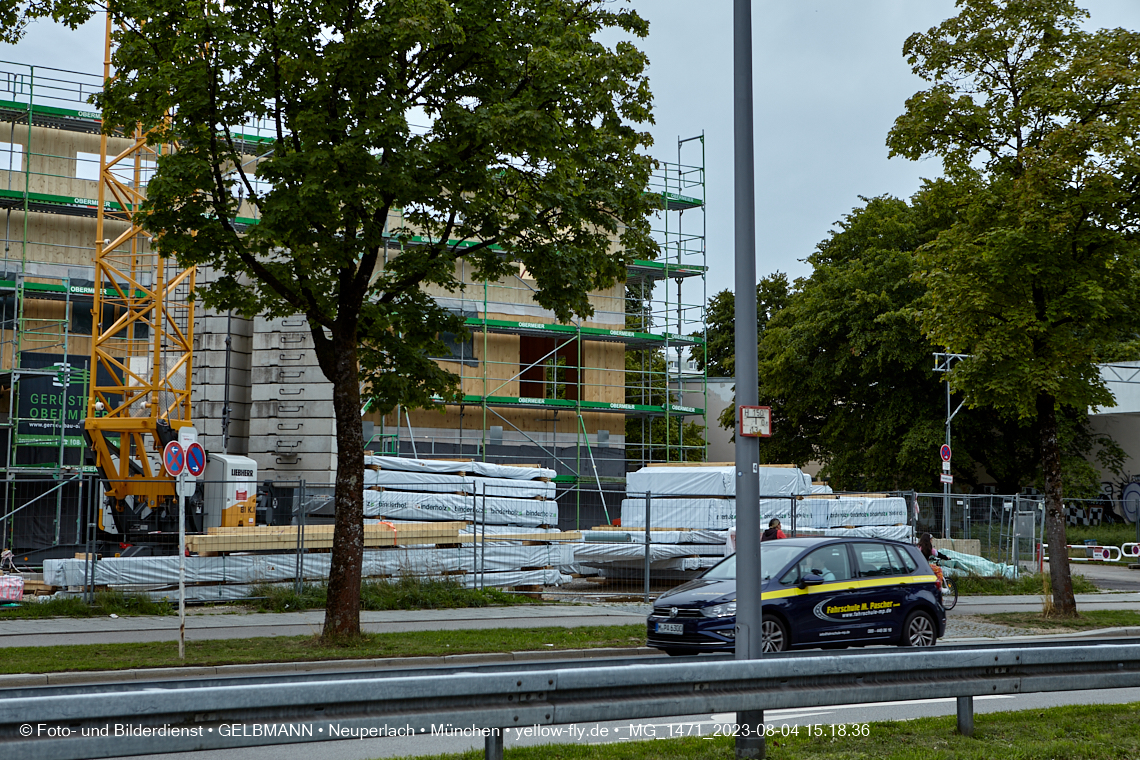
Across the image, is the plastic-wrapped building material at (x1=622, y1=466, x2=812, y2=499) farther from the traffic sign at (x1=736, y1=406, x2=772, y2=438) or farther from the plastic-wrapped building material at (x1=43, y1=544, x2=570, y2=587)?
the traffic sign at (x1=736, y1=406, x2=772, y2=438)

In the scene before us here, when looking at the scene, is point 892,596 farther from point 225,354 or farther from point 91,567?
point 225,354

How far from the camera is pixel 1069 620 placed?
1834 centimetres

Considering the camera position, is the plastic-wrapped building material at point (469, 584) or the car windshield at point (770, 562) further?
the plastic-wrapped building material at point (469, 584)

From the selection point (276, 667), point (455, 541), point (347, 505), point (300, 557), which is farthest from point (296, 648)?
point (455, 541)

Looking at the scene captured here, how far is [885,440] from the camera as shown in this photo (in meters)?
44.4

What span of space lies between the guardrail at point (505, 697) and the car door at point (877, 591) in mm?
5713

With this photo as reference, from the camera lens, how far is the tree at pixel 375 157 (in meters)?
12.7

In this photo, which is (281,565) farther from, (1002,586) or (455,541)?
(1002,586)

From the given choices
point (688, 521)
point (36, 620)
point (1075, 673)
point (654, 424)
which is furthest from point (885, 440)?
point (1075, 673)

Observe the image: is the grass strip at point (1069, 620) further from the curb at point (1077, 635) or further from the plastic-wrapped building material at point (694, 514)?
the plastic-wrapped building material at point (694, 514)

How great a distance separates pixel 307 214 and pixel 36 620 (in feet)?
27.6

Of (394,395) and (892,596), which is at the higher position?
(394,395)

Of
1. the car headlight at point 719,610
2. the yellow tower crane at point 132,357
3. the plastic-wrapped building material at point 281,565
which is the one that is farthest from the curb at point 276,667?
the yellow tower crane at point 132,357

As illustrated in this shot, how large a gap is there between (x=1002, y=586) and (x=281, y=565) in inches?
647
